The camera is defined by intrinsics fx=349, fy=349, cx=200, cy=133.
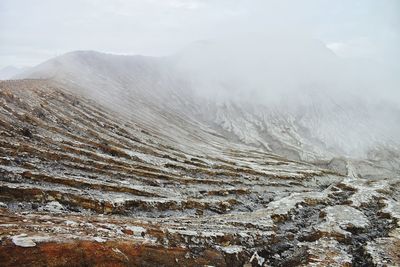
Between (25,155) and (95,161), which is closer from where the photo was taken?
(25,155)

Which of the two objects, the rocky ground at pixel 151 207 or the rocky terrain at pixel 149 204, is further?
the rocky terrain at pixel 149 204

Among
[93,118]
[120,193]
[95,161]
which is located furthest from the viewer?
[93,118]

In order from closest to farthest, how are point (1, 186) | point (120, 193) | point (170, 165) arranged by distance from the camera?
point (1, 186) < point (120, 193) < point (170, 165)

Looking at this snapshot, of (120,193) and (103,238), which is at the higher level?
(103,238)

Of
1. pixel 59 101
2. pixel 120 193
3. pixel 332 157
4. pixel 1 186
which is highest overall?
pixel 59 101

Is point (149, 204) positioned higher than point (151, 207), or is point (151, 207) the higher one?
point (149, 204)

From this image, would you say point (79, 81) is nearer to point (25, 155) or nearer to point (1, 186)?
point (25, 155)

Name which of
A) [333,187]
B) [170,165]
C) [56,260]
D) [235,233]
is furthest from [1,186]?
[333,187]
